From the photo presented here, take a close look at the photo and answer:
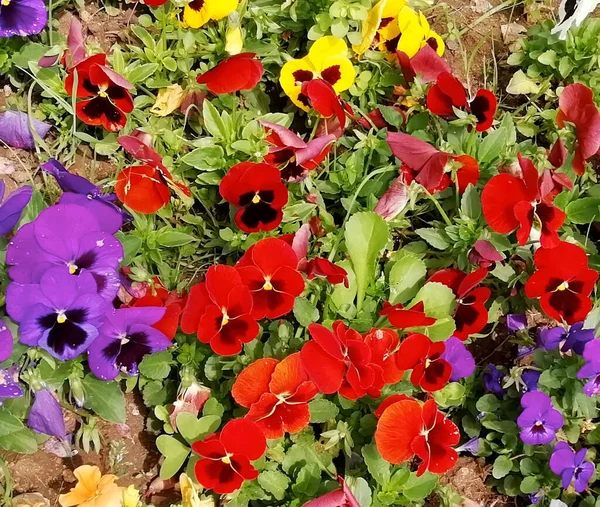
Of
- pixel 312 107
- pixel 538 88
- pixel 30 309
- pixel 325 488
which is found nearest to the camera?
pixel 30 309

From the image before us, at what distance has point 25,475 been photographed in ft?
5.95

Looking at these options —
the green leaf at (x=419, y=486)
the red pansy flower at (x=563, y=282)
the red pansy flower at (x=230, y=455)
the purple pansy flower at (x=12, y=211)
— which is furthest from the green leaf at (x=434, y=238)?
the purple pansy flower at (x=12, y=211)

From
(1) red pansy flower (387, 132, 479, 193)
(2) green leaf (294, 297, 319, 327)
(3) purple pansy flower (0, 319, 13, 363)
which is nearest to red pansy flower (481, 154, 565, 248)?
(1) red pansy flower (387, 132, 479, 193)

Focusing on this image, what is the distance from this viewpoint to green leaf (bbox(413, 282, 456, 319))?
5.74 feet

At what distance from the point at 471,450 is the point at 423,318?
1.57ft

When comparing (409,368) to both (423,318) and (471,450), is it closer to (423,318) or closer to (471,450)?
(423,318)

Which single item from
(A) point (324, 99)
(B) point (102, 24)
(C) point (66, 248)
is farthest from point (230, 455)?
(B) point (102, 24)

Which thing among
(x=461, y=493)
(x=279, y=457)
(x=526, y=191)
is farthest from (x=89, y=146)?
(x=461, y=493)

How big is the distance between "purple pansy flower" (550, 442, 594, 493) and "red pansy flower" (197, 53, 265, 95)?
113 cm

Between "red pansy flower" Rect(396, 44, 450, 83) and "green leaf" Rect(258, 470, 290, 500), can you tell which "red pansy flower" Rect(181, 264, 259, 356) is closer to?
"green leaf" Rect(258, 470, 290, 500)

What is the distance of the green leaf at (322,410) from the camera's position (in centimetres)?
167

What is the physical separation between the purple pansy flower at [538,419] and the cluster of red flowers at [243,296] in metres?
0.51

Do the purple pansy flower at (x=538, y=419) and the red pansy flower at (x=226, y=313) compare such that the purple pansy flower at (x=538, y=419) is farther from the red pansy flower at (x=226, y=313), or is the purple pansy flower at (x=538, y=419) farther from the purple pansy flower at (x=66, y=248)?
the purple pansy flower at (x=66, y=248)

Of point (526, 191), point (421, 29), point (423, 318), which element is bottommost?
point (423, 318)
